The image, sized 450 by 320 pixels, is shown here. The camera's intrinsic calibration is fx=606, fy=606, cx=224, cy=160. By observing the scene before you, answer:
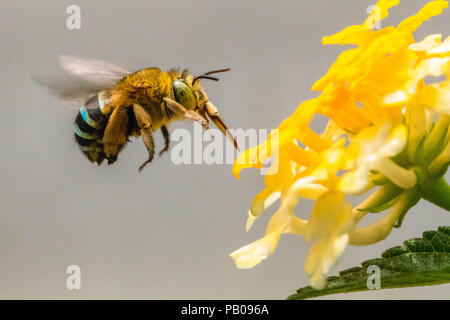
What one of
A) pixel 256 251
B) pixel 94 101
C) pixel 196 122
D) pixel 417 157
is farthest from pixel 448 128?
pixel 94 101

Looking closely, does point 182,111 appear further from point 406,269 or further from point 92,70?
point 406,269

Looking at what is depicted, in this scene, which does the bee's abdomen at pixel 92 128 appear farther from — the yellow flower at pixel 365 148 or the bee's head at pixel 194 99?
the yellow flower at pixel 365 148

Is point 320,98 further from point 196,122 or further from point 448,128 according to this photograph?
point 196,122

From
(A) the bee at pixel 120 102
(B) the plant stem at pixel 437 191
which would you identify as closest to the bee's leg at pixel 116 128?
(A) the bee at pixel 120 102

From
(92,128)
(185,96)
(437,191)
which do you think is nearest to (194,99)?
(185,96)

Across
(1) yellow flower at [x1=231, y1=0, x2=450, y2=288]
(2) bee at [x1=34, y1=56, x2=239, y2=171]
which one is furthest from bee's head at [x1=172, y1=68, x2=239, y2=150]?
(1) yellow flower at [x1=231, y1=0, x2=450, y2=288]

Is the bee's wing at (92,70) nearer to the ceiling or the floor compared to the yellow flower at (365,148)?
nearer to the ceiling

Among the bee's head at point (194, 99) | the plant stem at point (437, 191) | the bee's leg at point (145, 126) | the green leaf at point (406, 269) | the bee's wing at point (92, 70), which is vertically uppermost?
the bee's wing at point (92, 70)
